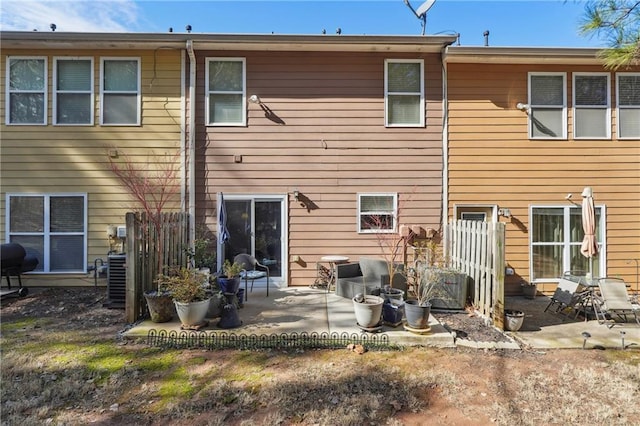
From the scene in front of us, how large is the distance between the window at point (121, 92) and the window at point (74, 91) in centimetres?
30

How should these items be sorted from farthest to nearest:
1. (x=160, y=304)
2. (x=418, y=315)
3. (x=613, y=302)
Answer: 1. (x=613, y=302)
2. (x=160, y=304)
3. (x=418, y=315)

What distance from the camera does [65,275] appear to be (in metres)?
6.98

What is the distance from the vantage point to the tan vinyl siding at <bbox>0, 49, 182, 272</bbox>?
696cm

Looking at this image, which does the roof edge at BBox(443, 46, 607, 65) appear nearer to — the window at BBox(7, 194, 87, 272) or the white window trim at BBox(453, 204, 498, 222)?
the white window trim at BBox(453, 204, 498, 222)

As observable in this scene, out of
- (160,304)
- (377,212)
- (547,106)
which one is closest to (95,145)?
(160,304)

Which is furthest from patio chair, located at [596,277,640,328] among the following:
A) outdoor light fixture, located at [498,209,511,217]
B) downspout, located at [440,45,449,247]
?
downspout, located at [440,45,449,247]

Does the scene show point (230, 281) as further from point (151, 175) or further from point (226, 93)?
point (226, 93)

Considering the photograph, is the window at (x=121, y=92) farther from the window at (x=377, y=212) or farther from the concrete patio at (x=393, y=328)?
the window at (x=377, y=212)

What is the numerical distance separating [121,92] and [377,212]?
20.0 feet

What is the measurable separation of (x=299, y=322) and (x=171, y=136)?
491 cm

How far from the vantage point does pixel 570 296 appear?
18.2ft

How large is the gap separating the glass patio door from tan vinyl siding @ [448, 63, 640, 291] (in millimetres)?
3851

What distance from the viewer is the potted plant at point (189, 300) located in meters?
4.38

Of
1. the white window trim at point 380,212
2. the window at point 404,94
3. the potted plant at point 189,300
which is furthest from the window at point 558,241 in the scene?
the potted plant at point 189,300
